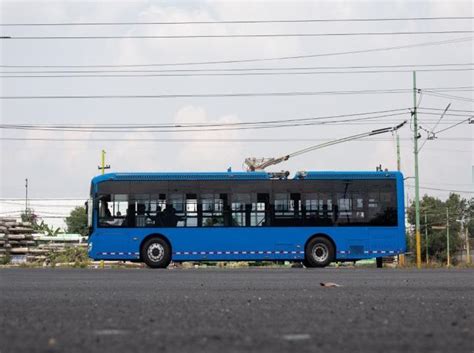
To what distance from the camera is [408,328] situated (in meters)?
7.20

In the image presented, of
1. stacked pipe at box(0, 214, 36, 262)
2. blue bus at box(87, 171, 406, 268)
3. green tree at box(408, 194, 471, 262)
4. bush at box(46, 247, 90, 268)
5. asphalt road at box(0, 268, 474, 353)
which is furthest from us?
green tree at box(408, 194, 471, 262)

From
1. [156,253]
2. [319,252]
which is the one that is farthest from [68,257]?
[319,252]

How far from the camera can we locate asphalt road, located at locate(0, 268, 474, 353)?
6105mm

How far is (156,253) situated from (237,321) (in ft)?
61.8

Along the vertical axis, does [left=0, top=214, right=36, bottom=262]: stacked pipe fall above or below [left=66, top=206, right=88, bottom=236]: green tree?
below

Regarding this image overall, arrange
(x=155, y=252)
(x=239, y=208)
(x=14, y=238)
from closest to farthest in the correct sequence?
(x=155, y=252)
(x=239, y=208)
(x=14, y=238)

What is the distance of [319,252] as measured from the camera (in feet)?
88.0

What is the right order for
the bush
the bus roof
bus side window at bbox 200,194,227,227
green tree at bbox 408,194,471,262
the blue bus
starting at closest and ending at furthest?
1. the blue bus
2. bus side window at bbox 200,194,227,227
3. the bus roof
4. the bush
5. green tree at bbox 408,194,471,262

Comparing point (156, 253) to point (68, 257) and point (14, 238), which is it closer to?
point (14, 238)

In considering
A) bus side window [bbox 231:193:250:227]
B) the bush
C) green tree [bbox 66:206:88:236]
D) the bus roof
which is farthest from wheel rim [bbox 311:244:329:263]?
green tree [bbox 66:206:88:236]

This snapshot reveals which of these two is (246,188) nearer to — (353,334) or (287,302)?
(287,302)

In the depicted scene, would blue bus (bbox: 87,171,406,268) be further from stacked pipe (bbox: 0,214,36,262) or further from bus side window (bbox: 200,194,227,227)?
stacked pipe (bbox: 0,214,36,262)

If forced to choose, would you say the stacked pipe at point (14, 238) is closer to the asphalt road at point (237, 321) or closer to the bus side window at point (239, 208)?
the bus side window at point (239, 208)

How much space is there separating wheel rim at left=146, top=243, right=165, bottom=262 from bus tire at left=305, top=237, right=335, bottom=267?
15.1 ft
